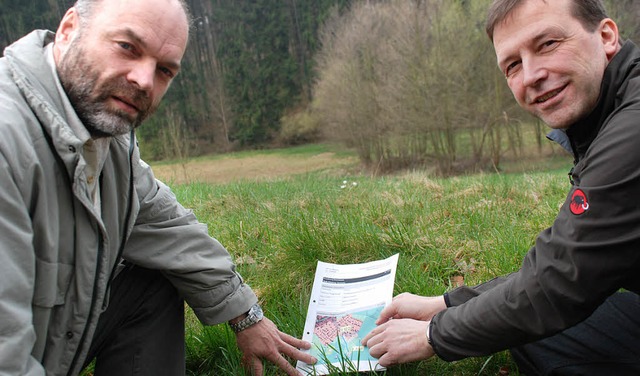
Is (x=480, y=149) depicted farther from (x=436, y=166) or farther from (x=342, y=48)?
(x=342, y=48)

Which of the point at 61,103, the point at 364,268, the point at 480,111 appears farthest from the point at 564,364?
the point at 480,111

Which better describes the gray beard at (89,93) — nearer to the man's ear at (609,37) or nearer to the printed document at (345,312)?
the printed document at (345,312)

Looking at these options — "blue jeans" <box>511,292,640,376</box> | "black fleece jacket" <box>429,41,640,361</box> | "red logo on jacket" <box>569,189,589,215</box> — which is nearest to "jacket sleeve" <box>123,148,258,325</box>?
"black fleece jacket" <box>429,41,640,361</box>

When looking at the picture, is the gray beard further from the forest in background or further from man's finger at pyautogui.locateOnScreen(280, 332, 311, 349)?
the forest in background

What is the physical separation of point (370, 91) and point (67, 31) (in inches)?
1092

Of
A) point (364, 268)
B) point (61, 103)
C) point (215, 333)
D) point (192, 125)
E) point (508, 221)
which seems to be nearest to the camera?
point (61, 103)

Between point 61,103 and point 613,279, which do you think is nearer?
point 613,279

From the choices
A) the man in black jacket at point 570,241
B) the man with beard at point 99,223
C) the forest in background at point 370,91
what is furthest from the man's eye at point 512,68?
the forest in background at point 370,91

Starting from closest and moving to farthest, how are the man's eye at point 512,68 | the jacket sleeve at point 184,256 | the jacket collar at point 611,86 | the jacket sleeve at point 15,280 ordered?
1. the jacket sleeve at point 15,280
2. the jacket collar at point 611,86
3. the man's eye at point 512,68
4. the jacket sleeve at point 184,256

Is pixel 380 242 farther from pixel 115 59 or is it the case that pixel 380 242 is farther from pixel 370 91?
pixel 370 91

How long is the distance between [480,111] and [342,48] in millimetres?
11052

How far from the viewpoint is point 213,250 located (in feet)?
7.09

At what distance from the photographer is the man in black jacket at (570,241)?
56.0 inches

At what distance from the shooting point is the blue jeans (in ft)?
5.84
